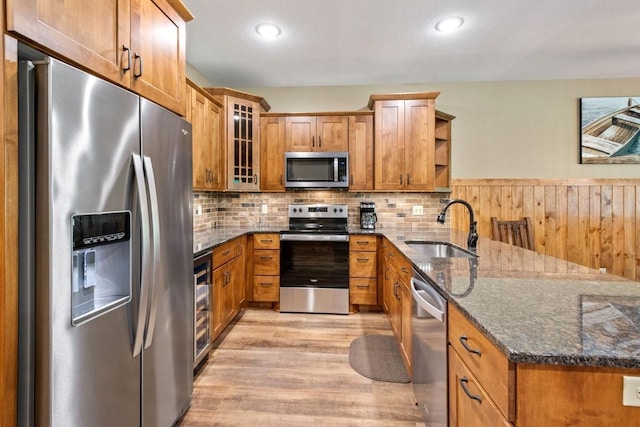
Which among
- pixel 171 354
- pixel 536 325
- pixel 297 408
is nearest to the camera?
pixel 536 325

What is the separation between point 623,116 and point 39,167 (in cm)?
522

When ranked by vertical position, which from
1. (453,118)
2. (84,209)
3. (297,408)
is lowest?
(297,408)

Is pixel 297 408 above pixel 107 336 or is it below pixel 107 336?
below

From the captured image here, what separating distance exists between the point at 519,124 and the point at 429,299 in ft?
10.8

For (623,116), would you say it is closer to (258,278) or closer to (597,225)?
(597,225)

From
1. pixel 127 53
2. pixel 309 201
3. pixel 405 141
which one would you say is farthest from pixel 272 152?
pixel 127 53

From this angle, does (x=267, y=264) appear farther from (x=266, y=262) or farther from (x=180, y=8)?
(x=180, y=8)

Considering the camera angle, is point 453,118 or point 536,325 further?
point 453,118

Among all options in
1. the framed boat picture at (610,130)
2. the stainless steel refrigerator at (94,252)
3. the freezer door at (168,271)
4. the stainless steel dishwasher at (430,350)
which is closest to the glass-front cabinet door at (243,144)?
the freezer door at (168,271)

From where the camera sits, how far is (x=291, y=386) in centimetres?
206

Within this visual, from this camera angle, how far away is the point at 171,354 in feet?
5.16

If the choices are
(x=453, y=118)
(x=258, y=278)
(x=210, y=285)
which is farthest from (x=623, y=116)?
(x=210, y=285)

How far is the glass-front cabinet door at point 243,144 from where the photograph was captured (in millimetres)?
3361

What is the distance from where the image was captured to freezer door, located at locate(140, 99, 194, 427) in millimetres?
1353
